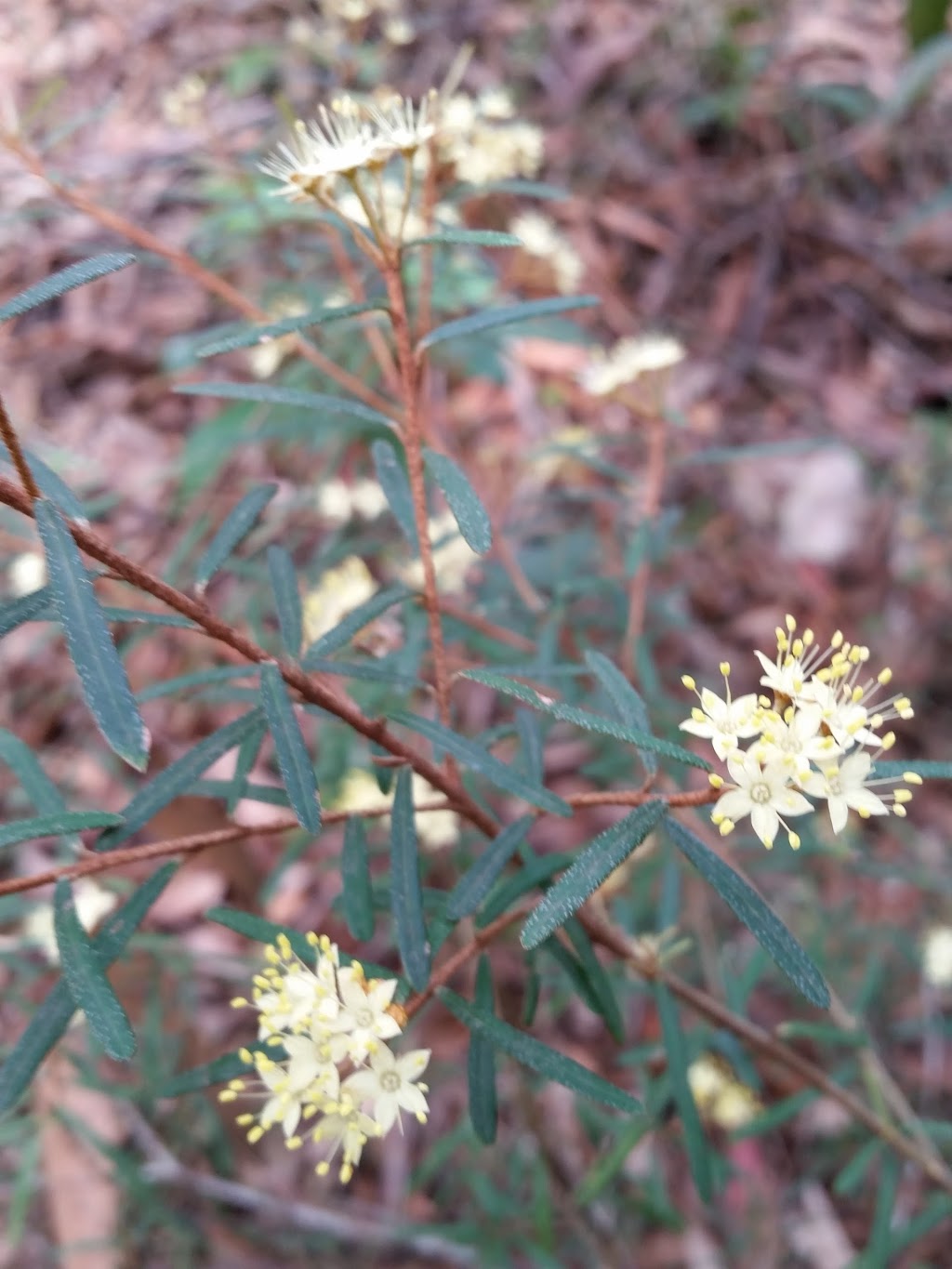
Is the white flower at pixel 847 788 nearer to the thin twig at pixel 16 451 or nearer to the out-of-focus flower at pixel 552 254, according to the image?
the thin twig at pixel 16 451

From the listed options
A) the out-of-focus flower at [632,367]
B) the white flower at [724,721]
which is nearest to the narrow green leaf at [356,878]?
the white flower at [724,721]

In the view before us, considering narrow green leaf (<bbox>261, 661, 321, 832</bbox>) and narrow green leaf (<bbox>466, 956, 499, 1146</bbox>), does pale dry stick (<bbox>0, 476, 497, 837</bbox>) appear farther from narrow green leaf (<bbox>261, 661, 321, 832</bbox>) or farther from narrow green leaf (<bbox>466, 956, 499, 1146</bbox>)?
narrow green leaf (<bbox>466, 956, 499, 1146</bbox>)

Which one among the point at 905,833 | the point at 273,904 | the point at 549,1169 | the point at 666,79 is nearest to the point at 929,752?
the point at 905,833

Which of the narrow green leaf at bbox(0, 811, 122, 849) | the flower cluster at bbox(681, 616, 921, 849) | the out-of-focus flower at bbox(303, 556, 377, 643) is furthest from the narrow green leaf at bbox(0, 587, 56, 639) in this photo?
the out-of-focus flower at bbox(303, 556, 377, 643)

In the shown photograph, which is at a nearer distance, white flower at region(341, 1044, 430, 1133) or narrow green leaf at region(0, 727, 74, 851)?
white flower at region(341, 1044, 430, 1133)

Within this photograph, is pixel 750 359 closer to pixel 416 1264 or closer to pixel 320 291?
pixel 320 291

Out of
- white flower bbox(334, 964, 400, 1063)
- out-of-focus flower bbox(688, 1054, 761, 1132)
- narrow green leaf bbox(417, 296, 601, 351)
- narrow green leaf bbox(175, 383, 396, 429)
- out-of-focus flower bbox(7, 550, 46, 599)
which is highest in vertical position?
out-of-focus flower bbox(7, 550, 46, 599)

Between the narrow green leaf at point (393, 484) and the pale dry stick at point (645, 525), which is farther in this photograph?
the pale dry stick at point (645, 525)

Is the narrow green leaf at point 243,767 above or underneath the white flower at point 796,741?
above
